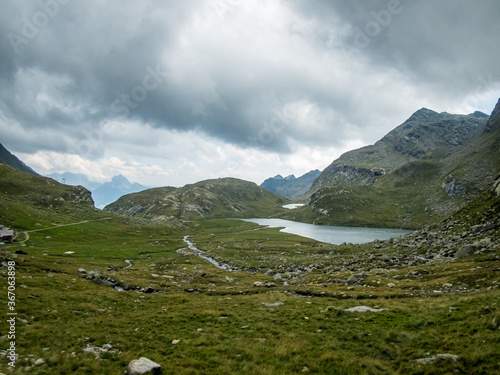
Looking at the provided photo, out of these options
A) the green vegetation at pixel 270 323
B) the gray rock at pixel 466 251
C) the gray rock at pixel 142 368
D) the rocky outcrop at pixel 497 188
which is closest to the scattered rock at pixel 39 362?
the green vegetation at pixel 270 323

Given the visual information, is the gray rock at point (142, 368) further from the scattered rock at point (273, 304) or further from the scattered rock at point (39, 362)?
the scattered rock at point (273, 304)

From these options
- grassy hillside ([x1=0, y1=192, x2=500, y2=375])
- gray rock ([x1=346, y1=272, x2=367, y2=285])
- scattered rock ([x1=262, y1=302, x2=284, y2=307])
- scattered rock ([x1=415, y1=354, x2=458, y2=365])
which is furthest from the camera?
gray rock ([x1=346, y1=272, x2=367, y2=285])

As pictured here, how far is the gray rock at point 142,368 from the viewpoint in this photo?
12383mm

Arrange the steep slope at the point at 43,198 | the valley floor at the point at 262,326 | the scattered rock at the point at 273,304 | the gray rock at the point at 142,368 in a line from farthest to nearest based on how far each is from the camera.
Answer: the steep slope at the point at 43,198
the scattered rock at the point at 273,304
the valley floor at the point at 262,326
the gray rock at the point at 142,368

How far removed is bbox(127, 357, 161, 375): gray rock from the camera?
488 inches

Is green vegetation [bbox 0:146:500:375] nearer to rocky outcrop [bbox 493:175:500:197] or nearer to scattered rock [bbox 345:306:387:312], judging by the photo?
scattered rock [bbox 345:306:387:312]

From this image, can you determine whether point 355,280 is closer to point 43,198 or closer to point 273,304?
point 273,304

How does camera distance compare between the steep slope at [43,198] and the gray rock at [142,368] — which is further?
the steep slope at [43,198]

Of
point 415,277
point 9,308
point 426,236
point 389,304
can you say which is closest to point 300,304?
point 389,304

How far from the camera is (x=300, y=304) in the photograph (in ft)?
89.9

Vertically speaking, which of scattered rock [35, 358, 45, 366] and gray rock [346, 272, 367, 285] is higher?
scattered rock [35, 358, 45, 366]

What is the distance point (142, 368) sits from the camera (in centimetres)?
1265

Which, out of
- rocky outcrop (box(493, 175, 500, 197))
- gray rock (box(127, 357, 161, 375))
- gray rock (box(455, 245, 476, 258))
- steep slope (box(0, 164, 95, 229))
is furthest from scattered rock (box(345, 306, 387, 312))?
steep slope (box(0, 164, 95, 229))

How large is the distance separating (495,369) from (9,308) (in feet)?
104
